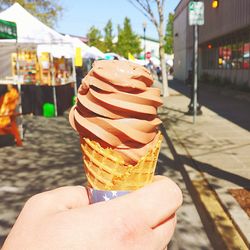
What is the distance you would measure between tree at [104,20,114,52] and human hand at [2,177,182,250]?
66.8m

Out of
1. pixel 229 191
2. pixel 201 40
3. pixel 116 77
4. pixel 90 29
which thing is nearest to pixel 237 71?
pixel 201 40

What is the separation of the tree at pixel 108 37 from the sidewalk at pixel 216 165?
5729 cm

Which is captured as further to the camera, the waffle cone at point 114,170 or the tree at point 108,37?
the tree at point 108,37

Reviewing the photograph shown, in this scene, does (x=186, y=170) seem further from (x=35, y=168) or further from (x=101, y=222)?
(x=101, y=222)

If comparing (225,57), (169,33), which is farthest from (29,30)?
(169,33)

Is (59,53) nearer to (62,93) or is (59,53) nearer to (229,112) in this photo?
(62,93)

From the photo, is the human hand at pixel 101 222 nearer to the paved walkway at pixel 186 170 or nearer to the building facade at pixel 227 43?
the paved walkway at pixel 186 170

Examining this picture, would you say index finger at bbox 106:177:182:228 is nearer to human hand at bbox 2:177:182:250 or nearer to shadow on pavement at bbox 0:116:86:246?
human hand at bbox 2:177:182:250

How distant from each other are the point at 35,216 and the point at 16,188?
4.67 meters

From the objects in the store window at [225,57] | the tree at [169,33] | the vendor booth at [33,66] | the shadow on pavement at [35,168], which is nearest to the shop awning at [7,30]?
the vendor booth at [33,66]

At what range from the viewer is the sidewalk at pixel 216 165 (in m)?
4.29

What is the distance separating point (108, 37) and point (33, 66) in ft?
184

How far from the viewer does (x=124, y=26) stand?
70.8 m

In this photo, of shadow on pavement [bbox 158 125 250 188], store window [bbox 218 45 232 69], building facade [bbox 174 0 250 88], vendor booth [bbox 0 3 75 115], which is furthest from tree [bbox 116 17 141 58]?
shadow on pavement [bbox 158 125 250 188]
